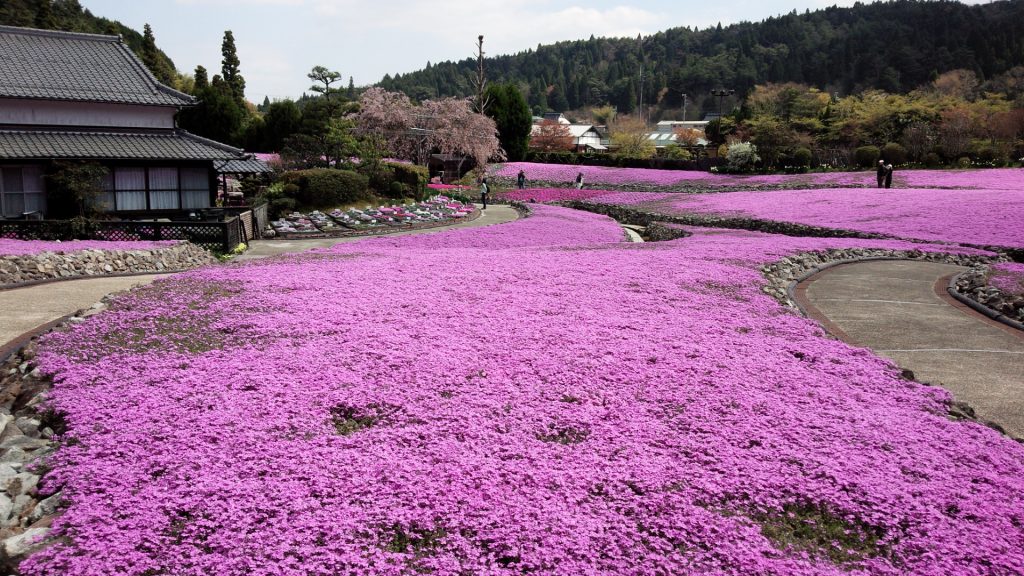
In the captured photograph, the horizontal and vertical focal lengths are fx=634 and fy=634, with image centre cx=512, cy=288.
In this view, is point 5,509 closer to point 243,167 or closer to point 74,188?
point 74,188

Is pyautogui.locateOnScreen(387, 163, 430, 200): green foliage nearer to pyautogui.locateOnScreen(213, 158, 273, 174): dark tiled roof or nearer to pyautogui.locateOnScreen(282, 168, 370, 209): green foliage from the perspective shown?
pyautogui.locateOnScreen(282, 168, 370, 209): green foliage

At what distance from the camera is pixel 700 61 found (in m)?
170

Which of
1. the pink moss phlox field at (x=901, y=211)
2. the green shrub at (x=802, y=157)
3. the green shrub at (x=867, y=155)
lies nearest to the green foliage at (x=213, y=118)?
the pink moss phlox field at (x=901, y=211)

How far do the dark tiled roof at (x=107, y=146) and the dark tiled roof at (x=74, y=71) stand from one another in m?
1.41

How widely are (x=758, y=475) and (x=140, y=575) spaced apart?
441 cm

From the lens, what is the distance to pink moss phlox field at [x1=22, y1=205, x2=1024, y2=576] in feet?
13.6

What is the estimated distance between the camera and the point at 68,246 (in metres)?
17.8

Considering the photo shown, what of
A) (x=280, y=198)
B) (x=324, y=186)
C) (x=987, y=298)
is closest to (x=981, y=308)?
(x=987, y=298)

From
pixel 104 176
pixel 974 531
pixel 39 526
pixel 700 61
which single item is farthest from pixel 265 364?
pixel 700 61

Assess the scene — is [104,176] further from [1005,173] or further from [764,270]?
[1005,173]

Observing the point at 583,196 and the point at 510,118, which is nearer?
the point at 583,196

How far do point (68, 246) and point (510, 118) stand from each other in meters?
59.5

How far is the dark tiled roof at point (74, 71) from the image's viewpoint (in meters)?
25.8

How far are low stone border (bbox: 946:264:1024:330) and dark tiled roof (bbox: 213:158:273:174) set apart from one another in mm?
30071
